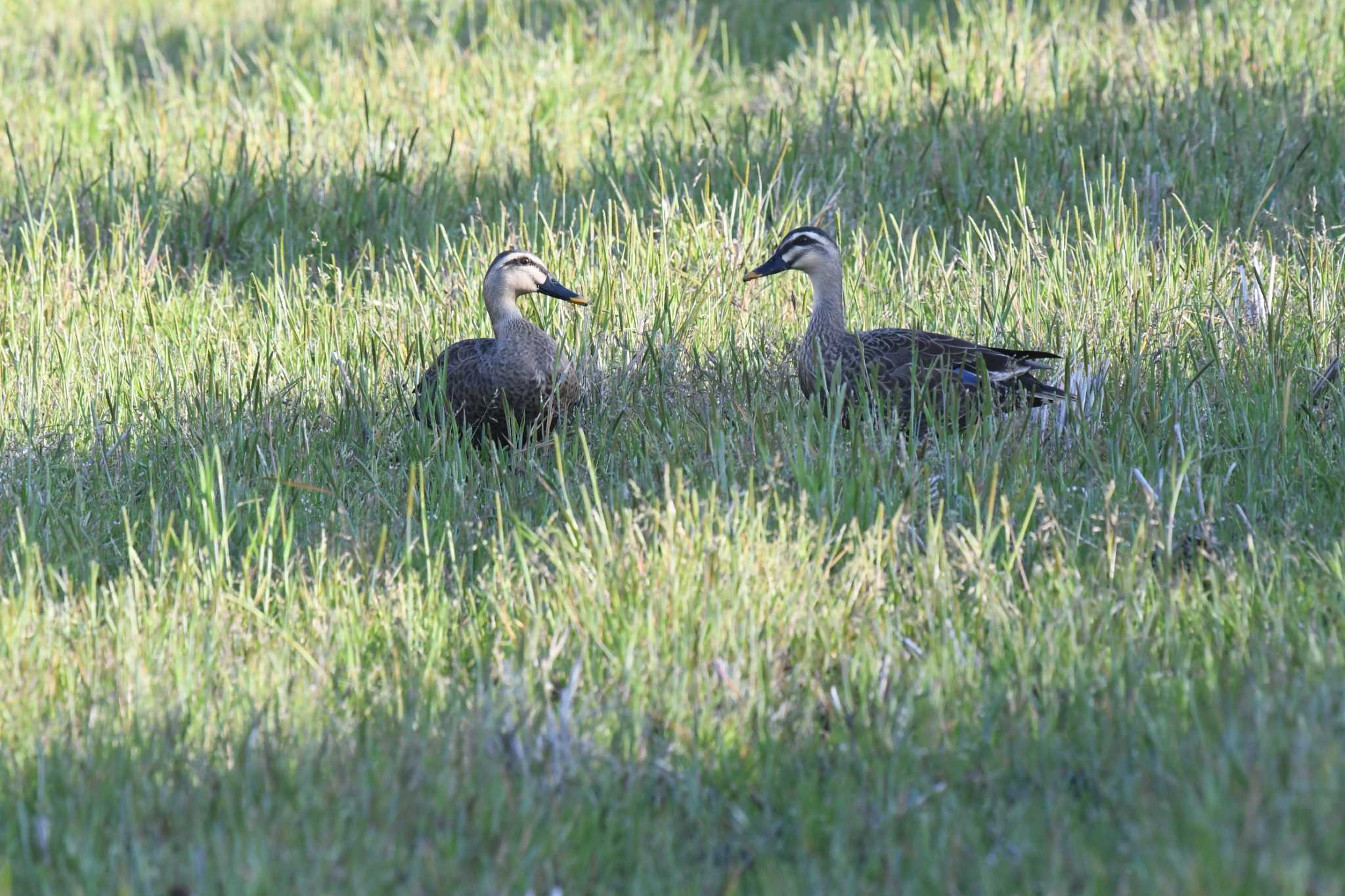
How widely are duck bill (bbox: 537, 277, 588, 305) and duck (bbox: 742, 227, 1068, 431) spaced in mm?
866

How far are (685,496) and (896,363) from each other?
60.4 inches

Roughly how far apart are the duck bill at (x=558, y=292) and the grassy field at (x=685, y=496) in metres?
0.24

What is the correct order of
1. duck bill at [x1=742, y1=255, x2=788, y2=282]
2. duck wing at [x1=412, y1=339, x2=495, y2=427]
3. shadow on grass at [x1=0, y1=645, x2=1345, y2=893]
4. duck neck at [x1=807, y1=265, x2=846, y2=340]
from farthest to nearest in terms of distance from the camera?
duck bill at [x1=742, y1=255, x2=788, y2=282] < duck neck at [x1=807, y1=265, x2=846, y2=340] < duck wing at [x1=412, y1=339, x2=495, y2=427] < shadow on grass at [x1=0, y1=645, x2=1345, y2=893]

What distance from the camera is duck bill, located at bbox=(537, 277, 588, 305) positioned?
616 cm

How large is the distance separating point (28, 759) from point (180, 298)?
162 inches

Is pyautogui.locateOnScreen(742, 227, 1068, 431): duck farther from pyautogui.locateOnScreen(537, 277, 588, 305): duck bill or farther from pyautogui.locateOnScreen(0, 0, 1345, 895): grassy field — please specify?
pyautogui.locateOnScreen(537, 277, 588, 305): duck bill

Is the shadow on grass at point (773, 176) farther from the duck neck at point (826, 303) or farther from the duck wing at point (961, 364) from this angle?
the duck wing at point (961, 364)

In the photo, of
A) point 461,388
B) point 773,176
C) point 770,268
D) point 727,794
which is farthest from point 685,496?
point 773,176

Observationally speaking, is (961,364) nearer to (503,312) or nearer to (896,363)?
(896,363)

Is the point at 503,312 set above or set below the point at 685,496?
above

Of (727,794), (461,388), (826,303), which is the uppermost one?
(826,303)

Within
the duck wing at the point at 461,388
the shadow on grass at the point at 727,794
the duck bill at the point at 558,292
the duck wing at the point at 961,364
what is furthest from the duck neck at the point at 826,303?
the shadow on grass at the point at 727,794

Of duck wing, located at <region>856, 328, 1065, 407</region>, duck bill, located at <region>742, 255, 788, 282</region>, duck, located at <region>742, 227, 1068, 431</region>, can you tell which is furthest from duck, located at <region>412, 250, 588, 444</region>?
duck wing, located at <region>856, 328, 1065, 407</region>

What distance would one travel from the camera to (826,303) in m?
6.03
